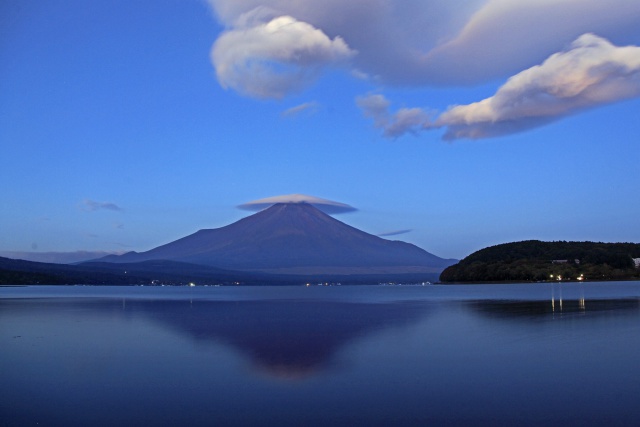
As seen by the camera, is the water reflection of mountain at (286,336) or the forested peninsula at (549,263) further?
the forested peninsula at (549,263)

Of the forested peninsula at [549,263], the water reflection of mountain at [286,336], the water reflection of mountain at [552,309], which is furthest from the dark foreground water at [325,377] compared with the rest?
the forested peninsula at [549,263]

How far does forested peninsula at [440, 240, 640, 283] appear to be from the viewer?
447 ft

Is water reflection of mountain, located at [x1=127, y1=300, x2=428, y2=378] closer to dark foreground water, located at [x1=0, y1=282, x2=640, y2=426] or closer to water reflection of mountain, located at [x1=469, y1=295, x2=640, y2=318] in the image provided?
dark foreground water, located at [x1=0, y1=282, x2=640, y2=426]

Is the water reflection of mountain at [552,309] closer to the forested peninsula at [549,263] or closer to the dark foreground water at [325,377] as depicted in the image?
the dark foreground water at [325,377]

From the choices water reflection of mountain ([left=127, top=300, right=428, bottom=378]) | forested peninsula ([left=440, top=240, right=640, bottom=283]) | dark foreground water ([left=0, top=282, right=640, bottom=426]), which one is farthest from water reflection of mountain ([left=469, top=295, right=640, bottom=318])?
forested peninsula ([left=440, top=240, right=640, bottom=283])

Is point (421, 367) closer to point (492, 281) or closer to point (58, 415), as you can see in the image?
point (58, 415)

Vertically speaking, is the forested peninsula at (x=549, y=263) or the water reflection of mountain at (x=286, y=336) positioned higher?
the forested peninsula at (x=549, y=263)

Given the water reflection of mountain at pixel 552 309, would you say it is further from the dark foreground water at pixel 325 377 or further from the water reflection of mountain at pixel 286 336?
the dark foreground water at pixel 325 377

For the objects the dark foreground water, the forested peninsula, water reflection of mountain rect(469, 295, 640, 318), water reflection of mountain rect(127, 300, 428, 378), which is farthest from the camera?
the forested peninsula

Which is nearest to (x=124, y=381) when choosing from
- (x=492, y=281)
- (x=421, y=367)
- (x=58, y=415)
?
(x=58, y=415)

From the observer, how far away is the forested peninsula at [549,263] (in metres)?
136

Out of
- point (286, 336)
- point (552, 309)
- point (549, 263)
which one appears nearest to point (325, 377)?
point (286, 336)

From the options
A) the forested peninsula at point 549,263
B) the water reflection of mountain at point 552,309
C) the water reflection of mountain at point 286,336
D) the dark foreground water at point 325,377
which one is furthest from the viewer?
the forested peninsula at point 549,263

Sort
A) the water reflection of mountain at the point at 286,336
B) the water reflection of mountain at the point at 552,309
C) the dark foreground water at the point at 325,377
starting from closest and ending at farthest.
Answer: the dark foreground water at the point at 325,377, the water reflection of mountain at the point at 286,336, the water reflection of mountain at the point at 552,309
